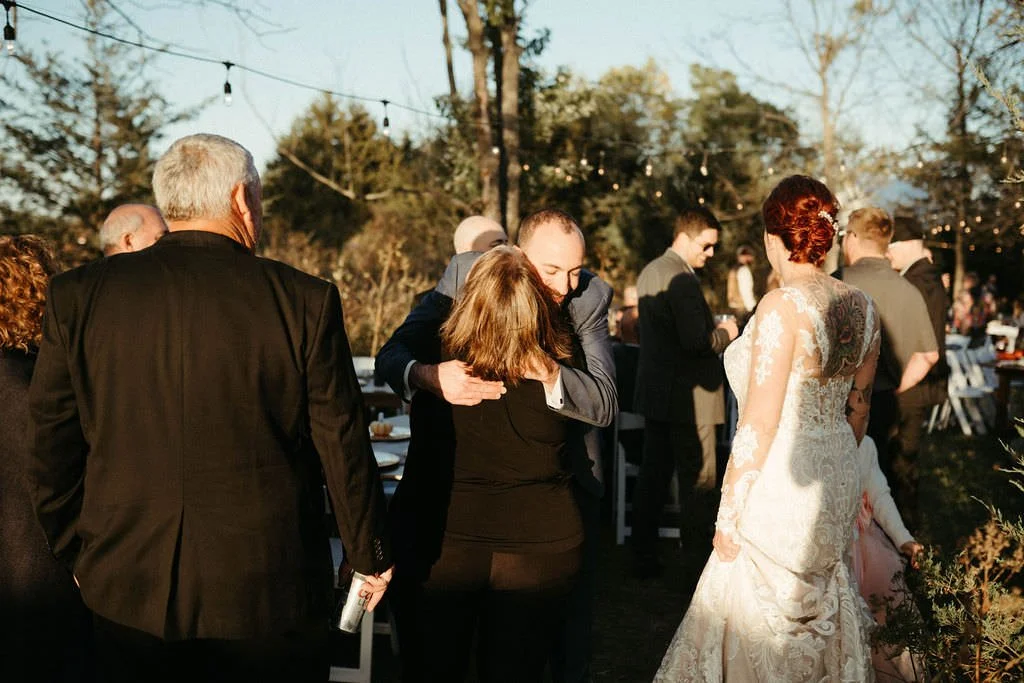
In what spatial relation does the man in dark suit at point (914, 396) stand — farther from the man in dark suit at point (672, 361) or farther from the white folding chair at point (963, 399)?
the white folding chair at point (963, 399)

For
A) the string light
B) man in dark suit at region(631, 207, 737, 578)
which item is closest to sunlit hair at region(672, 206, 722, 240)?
man in dark suit at region(631, 207, 737, 578)

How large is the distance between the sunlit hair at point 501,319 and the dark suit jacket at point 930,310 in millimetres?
3331

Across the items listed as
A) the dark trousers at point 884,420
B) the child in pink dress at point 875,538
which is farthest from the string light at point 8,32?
the dark trousers at point 884,420

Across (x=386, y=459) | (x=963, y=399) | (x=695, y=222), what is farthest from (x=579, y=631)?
(x=963, y=399)

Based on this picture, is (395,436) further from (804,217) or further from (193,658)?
(193,658)

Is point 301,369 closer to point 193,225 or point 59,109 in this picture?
point 193,225

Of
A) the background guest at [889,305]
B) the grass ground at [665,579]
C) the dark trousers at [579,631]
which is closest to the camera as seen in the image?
the dark trousers at [579,631]

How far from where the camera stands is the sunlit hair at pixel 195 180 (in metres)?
1.84

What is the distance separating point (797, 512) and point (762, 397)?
420mm

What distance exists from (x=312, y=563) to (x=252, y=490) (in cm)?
23

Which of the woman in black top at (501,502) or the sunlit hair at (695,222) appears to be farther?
the sunlit hair at (695,222)

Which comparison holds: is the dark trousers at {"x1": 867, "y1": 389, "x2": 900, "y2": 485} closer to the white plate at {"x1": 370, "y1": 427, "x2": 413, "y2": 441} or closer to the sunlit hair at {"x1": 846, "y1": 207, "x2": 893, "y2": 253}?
the sunlit hair at {"x1": 846, "y1": 207, "x2": 893, "y2": 253}

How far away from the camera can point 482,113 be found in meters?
14.5

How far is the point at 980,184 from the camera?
17.8 meters
